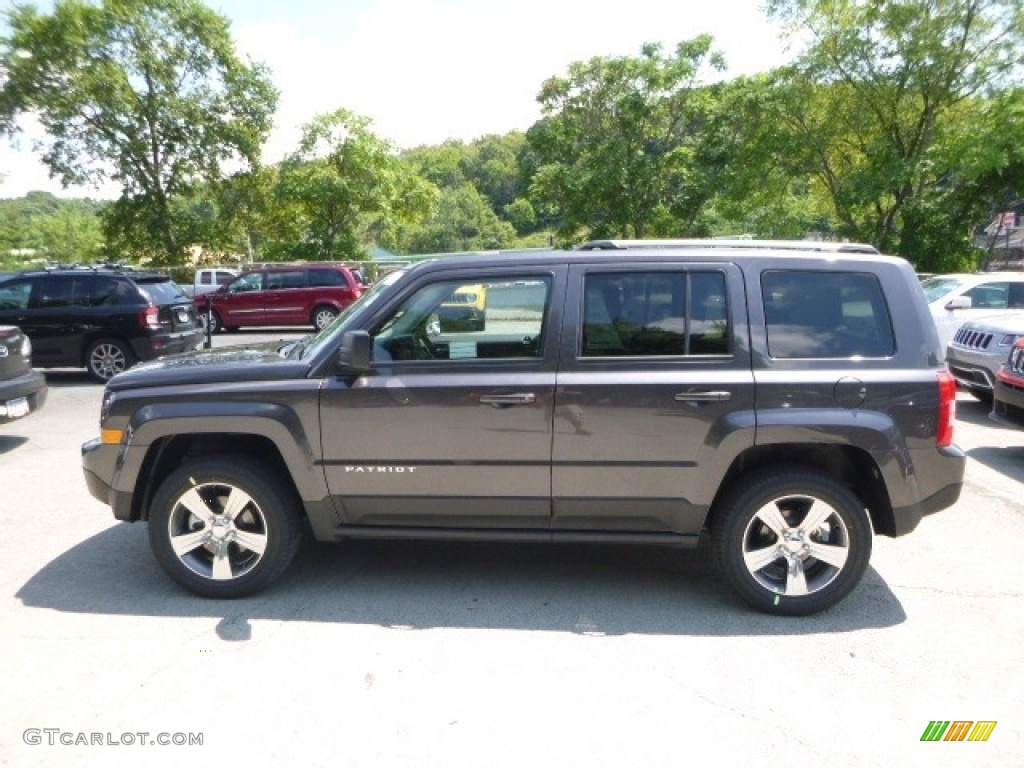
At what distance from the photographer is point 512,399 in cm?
368

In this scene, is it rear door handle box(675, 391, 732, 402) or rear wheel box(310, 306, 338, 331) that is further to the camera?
rear wheel box(310, 306, 338, 331)

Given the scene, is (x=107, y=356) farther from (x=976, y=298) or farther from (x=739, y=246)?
(x=976, y=298)

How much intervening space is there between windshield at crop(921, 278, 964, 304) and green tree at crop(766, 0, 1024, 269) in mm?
7196

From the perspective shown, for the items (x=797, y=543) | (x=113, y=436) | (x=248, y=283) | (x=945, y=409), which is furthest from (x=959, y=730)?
(x=248, y=283)

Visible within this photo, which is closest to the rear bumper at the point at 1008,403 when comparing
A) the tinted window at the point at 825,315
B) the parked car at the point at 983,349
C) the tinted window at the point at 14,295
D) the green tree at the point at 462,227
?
the parked car at the point at 983,349

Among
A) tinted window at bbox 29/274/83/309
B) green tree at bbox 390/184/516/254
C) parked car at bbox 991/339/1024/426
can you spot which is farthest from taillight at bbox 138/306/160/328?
green tree at bbox 390/184/516/254

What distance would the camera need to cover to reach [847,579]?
373 centimetres

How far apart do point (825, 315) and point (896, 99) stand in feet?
59.2

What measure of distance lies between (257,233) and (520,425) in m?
33.7

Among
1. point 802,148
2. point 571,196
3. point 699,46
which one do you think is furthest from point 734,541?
point 699,46

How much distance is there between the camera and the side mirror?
3619 millimetres

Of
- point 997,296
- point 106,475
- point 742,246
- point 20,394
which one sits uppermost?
point 742,246

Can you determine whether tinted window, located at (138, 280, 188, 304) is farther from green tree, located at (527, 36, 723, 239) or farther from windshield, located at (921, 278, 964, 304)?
green tree, located at (527, 36, 723, 239)

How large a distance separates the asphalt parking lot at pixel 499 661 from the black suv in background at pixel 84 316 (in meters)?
6.73
